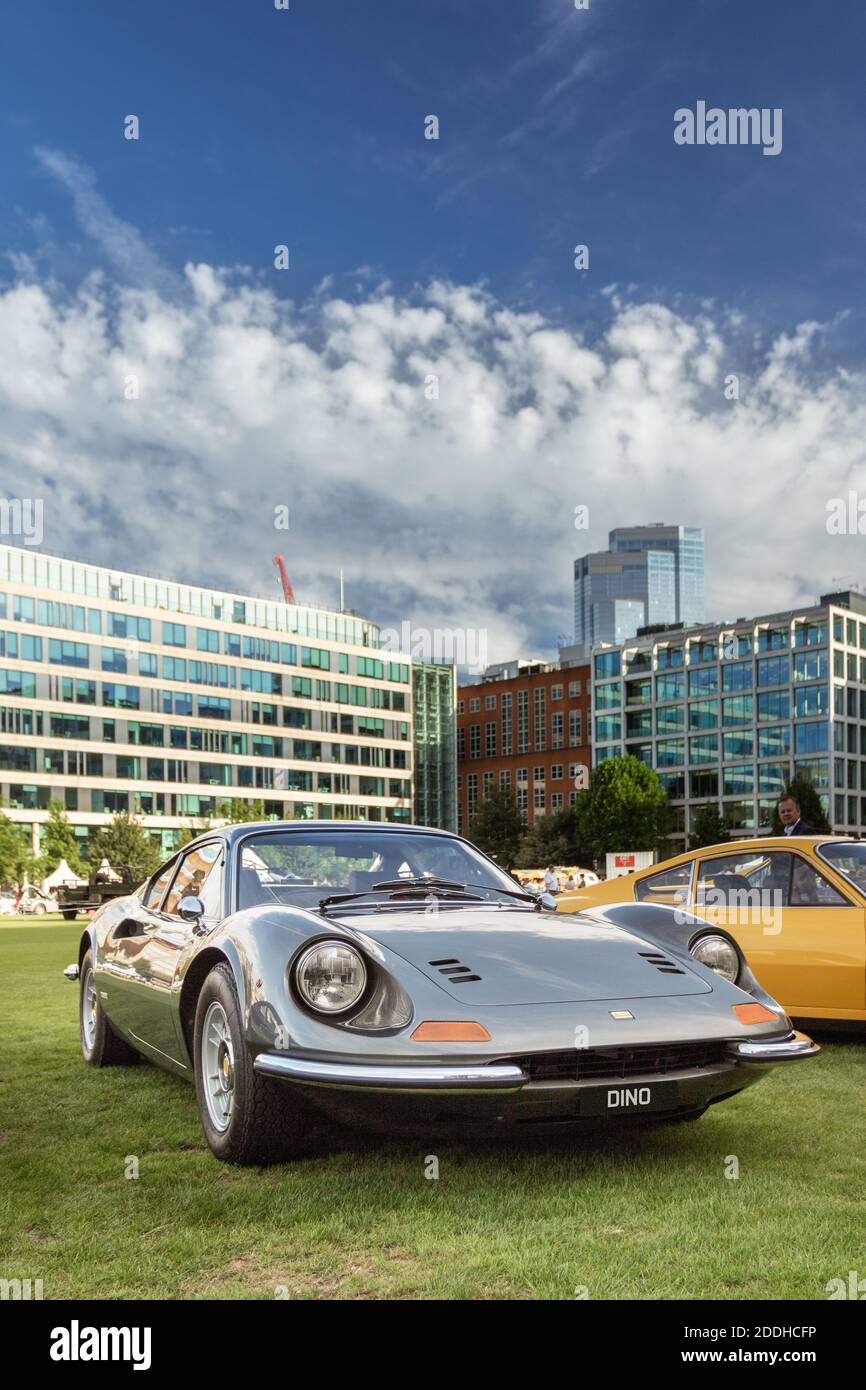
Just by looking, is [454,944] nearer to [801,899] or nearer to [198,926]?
[198,926]

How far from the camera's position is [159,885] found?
6828mm

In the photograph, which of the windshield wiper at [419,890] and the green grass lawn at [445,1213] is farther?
the windshield wiper at [419,890]

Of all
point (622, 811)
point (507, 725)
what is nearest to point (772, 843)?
point (622, 811)

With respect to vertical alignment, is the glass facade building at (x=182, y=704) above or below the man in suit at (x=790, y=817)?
above

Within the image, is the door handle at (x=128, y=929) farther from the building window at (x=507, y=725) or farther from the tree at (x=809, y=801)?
the building window at (x=507, y=725)

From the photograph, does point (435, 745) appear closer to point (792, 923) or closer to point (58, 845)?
point (58, 845)

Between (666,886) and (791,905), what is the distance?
42.5 inches

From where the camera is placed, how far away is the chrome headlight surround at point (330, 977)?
14.2 ft

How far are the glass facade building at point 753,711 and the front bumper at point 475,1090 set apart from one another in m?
87.8

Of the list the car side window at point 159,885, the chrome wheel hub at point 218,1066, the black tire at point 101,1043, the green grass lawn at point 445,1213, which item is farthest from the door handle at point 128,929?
the chrome wheel hub at point 218,1066

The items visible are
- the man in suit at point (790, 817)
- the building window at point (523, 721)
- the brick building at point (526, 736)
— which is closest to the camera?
the man in suit at point (790, 817)

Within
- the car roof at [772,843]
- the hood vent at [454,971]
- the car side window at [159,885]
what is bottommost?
the hood vent at [454,971]

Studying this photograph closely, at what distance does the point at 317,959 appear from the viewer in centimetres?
445
